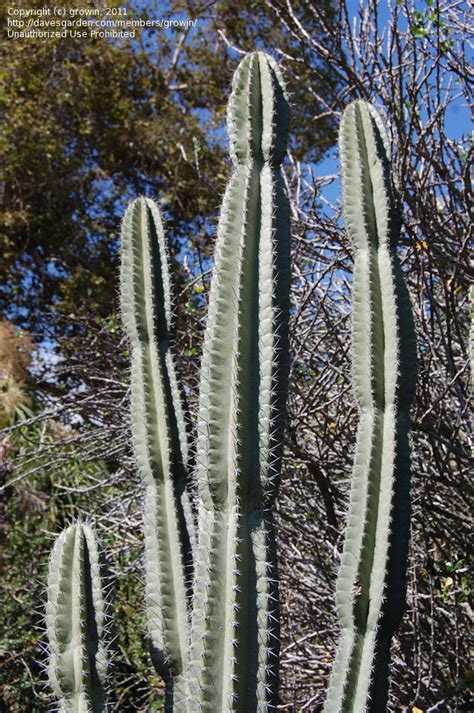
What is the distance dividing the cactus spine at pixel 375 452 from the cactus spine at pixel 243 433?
201 millimetres

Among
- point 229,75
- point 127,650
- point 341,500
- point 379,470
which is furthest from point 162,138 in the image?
point 379,470

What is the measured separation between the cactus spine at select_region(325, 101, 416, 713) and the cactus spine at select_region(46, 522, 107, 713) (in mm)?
633

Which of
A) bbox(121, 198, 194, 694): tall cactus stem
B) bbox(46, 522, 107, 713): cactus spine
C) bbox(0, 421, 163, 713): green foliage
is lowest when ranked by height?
bbox(0, 421, 163, 713): green foliage

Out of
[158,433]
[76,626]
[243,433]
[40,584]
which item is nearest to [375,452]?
[243,433]

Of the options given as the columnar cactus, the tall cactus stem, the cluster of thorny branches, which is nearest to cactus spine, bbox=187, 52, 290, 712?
the columnar cactus


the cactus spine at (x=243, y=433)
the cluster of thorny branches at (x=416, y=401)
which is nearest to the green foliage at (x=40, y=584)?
the cluster of thorny branches at (x=416, y=401)

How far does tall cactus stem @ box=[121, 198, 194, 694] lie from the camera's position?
7.27 feet

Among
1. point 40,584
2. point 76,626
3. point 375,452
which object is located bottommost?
point 40,584

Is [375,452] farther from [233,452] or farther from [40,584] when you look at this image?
[40,584]

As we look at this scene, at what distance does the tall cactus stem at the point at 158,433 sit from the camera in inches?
87.3

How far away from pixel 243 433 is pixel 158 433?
587 millimetres

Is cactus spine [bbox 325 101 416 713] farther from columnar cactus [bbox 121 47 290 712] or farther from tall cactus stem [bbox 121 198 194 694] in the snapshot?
tall cactus stem [bbox 121 198 194 694]

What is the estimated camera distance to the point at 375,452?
1.97 m

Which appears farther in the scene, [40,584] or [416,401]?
[40,584]
